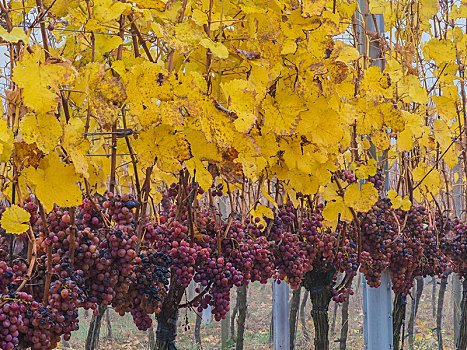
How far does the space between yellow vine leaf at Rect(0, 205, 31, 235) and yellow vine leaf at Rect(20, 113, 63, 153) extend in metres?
0.12

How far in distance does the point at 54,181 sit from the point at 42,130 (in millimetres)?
93

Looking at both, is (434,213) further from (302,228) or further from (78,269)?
(78,269)

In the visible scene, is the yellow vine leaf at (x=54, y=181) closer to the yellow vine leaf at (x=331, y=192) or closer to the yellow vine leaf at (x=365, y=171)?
the yellow vine leaf at (x=331, y=192)

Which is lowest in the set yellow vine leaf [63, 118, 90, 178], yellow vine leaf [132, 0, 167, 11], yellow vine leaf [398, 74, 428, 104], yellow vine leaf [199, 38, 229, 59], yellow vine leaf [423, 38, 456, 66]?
yellow vine leaf [63, 118, 90, 178]

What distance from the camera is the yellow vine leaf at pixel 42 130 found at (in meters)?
0.71

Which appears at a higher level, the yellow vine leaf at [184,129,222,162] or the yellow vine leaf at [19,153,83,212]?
the yellow vine leaf at [184,129,222,162]

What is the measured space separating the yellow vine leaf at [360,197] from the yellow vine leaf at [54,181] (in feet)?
2.69

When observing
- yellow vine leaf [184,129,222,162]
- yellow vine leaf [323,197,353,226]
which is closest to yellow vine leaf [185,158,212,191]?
yellow vine leaf [184,129,222,162]

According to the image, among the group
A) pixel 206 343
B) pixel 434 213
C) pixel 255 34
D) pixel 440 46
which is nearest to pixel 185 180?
pixel 255 34

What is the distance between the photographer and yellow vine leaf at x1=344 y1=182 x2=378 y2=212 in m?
1.33

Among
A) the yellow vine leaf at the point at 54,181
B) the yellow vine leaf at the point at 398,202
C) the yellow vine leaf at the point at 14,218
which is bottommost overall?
the yellow vine leaf at the point at 14,218

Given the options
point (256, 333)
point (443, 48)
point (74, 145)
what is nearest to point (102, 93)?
point (74, 145)

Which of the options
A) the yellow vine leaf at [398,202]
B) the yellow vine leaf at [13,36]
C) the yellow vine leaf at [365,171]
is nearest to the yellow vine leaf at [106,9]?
the yellow vine leaf at [13,36]

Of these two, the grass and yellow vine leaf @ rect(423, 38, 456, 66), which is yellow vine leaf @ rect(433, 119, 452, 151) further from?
the grass
